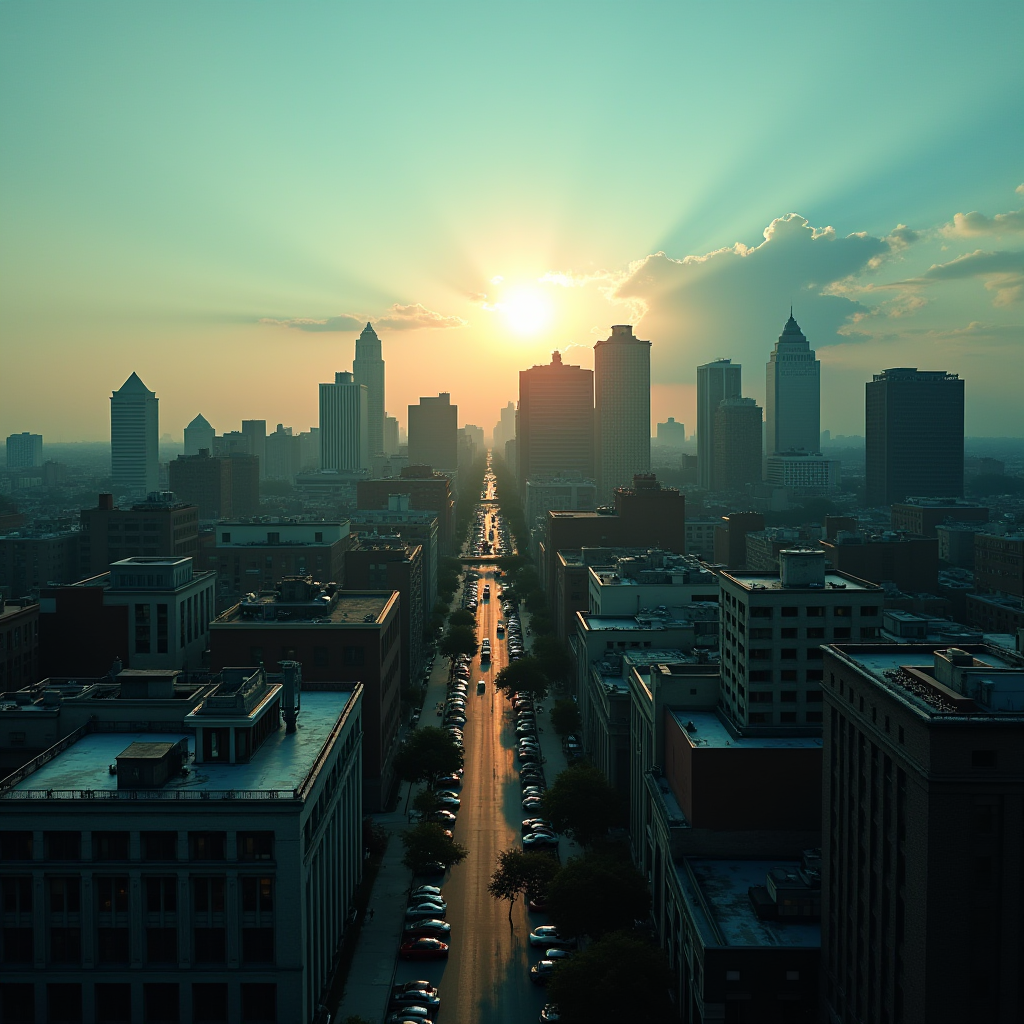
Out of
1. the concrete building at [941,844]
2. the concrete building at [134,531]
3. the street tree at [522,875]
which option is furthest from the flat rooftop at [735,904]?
the concrete building at [134,531]

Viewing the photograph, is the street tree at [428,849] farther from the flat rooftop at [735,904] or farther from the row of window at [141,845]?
the row of window at [141,845]

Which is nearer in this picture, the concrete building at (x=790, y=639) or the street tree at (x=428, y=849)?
the concrete building at (x=790, y=639)

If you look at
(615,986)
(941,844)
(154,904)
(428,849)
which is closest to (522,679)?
(428,849)

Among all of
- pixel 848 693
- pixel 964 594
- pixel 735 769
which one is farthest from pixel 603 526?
pixel 848 693

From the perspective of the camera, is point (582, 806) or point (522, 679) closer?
→ point (582, 806)

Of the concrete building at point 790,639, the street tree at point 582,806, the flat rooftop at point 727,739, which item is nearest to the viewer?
Result: the flat rooftop at point 727,739

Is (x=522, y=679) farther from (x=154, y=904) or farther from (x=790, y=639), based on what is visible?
(x=154, y=904)

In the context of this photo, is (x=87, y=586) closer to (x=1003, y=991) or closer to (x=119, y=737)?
(x=119, y=737)
